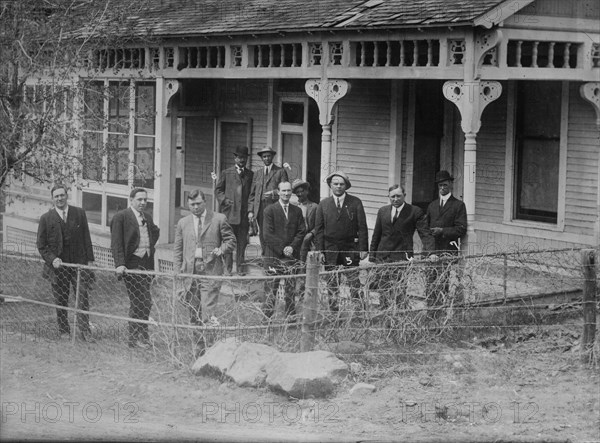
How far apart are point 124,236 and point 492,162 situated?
21.6 ft

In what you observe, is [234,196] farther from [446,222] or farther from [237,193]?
[446,222]

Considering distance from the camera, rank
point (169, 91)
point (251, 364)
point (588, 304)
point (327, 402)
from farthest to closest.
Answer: point (169, 91) < point (588, 304) < point (251, 364) < point (327, 402)

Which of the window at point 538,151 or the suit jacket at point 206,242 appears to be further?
the window at point 538,151

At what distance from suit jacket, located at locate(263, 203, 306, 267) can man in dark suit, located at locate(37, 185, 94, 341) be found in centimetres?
227

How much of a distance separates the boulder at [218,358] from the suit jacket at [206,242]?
161 centimetres

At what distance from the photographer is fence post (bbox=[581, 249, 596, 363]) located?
422 inches

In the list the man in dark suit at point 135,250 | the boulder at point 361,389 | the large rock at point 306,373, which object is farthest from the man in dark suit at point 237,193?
the boulder at point 361,389

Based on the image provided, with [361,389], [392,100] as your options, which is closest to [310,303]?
[361,389]

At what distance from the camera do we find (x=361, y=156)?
1767cm

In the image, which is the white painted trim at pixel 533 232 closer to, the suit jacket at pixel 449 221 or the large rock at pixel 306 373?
the suit jacket at pixel 449 221

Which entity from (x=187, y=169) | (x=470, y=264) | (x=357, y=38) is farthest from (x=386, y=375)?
(x=187, y=169)

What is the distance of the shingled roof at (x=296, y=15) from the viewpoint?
13492 millimetres

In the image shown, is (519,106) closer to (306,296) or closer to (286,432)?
(306,296)

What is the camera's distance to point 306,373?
9898 millimetres
